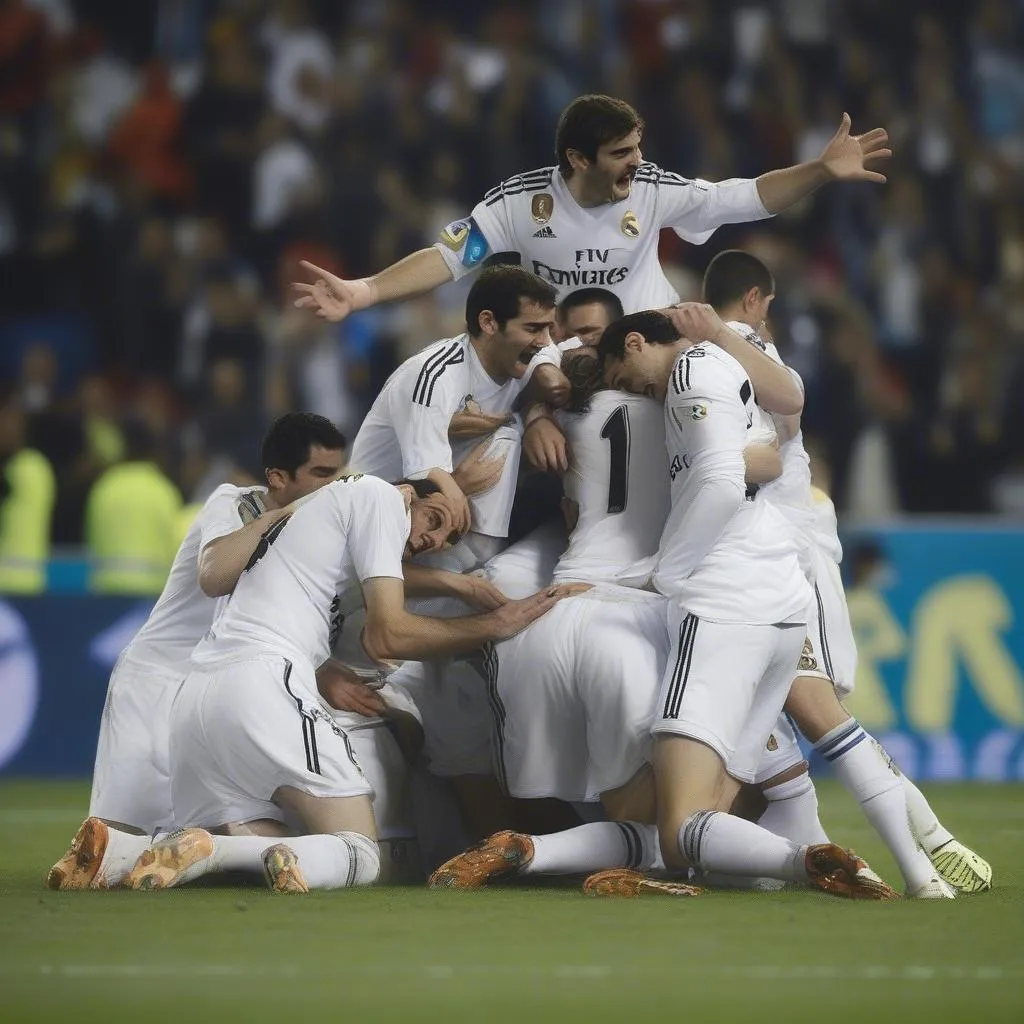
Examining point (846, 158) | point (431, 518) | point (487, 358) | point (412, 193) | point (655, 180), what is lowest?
point (431, 518)

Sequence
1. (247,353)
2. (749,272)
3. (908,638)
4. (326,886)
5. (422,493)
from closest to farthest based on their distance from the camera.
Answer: (326,886) < (422,493) < (749,272) < (908,638) < (247,353)

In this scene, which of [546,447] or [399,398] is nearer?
[546,447]

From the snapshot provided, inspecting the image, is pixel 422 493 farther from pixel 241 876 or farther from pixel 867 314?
pixel 867 314

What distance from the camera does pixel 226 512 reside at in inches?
286

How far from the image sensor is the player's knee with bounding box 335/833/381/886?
660 centimetres

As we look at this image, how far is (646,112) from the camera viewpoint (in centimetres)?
1566

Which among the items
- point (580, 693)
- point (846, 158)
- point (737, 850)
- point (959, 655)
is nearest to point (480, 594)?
point (580, 693)

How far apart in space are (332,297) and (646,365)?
124cm

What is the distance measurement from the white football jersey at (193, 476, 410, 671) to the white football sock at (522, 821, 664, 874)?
1029 millimetres

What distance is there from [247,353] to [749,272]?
278 inches

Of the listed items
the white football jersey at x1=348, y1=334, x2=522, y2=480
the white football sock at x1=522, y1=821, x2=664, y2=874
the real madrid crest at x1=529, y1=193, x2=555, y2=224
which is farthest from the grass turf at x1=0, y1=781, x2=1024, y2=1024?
the real madrid crest at x1=529, y1=193, x2=555, y2=224

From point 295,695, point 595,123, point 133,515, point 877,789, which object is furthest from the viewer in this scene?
point 133,515

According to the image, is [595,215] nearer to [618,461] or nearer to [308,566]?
[618,461]

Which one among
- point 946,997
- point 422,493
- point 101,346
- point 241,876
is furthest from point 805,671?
point 101,346
